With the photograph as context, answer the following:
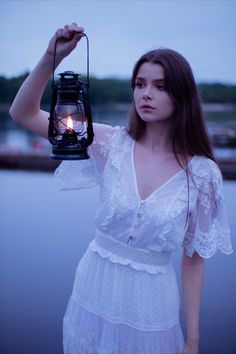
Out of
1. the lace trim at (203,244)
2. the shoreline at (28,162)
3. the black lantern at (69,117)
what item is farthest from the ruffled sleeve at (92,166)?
the shoreline at (28,162)

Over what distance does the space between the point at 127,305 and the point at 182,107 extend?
59 cm

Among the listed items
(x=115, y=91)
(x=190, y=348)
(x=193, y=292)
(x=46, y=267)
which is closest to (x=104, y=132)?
(x=193, y=292)

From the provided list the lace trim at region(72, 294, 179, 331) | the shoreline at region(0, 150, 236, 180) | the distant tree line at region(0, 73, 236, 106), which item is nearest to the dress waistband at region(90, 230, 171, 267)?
the lace trim at region(72, 294, 179, 331)

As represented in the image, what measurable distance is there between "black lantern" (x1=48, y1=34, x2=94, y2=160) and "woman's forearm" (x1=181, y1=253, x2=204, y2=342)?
0.49 meters

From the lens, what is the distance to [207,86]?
2.13m

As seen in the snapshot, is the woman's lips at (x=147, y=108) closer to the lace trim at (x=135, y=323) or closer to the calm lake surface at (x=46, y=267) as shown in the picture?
the lace trim at (x=135, y=323)

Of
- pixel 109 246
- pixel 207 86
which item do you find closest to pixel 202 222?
pixel 109 246

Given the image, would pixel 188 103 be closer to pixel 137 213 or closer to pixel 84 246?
pixel 137 213

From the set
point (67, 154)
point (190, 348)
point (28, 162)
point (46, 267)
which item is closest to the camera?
point (67, 154)

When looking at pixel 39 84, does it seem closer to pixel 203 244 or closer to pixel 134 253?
pixel 134 253

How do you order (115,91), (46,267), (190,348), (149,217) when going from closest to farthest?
(149,217) < (190,348) < (115,91) < (46,267)

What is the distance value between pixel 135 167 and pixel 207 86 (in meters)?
1.16

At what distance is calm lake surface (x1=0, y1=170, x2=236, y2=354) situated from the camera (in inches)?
91.5

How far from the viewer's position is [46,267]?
303 centimetres
